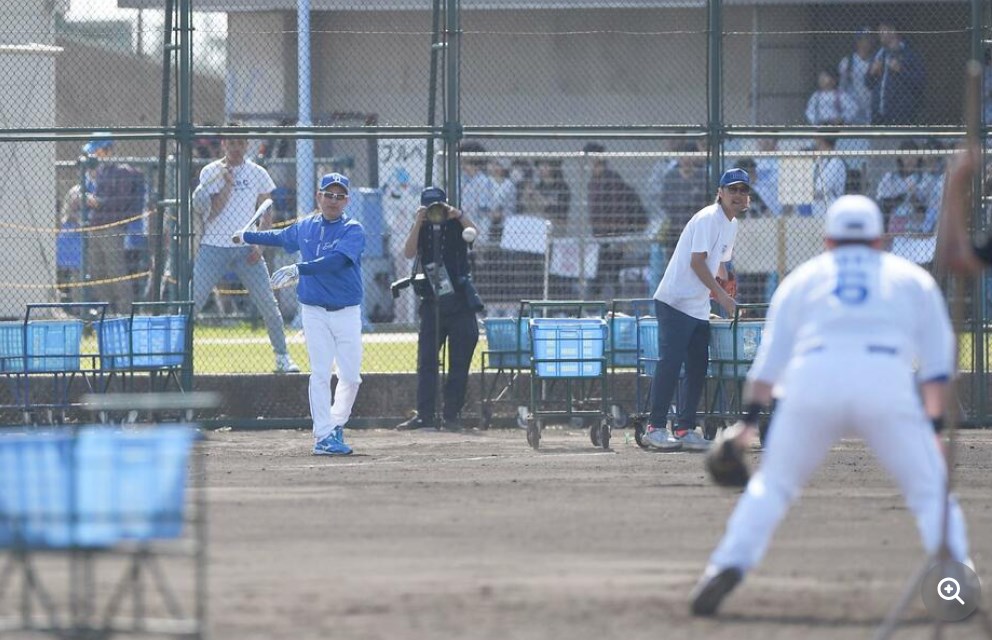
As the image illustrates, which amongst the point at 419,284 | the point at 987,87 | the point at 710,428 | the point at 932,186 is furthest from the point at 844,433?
the point at 987,87

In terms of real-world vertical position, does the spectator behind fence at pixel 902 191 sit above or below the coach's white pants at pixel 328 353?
above

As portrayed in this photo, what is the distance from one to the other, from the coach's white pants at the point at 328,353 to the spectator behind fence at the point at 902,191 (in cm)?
741

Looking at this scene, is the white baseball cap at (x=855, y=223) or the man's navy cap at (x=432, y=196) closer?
the white baseball cap at (x=855, y=223)

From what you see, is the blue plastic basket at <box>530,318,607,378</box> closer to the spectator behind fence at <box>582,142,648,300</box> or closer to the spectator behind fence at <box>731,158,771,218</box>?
the spectator behind fence at <box>582,142,648,300</box>

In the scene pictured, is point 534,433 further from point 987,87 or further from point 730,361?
point 987,87

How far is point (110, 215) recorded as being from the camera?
2142 cm

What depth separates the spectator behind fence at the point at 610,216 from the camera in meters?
20.3

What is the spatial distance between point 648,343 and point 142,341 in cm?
432

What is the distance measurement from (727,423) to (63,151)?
42.6ft

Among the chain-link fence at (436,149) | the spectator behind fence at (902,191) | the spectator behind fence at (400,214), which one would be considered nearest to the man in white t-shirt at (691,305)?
the chain-link fence at (436,149)

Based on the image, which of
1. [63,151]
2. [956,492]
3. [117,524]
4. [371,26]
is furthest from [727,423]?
[63,151]

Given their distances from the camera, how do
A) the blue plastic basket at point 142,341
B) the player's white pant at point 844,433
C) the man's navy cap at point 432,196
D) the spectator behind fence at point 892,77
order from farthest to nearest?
the spectator behind fence at point 892,77 < the man's navy cap at point 432,196 < the blue plastic basket at point 142,341 < the player's white pant at point 844,433

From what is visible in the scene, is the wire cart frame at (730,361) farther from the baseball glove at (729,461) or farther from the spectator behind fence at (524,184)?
the baseball glove at (729,461)

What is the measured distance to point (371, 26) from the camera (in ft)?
78.5
